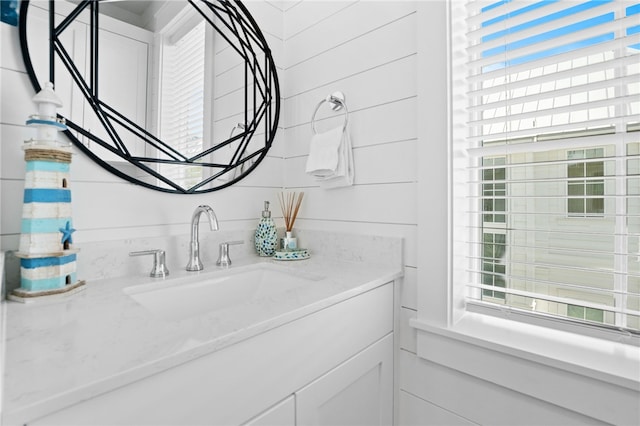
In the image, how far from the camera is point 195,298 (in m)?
1.02

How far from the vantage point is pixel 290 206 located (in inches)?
57.9

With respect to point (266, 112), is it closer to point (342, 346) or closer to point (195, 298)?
point (195, 298)

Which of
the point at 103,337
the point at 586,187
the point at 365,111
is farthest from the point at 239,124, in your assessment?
the point at 586,187

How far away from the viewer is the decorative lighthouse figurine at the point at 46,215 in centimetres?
76

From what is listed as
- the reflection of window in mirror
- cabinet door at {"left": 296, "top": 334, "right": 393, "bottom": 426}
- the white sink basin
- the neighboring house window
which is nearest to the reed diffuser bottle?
the white sink basin

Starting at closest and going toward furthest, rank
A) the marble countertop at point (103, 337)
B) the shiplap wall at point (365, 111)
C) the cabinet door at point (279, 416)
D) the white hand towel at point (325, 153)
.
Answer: the marble countertop at point (103, 337), the cabinet door at point (279, 416), the shiplap wall at point (365, 111), the white hand towel at point (325, 153)

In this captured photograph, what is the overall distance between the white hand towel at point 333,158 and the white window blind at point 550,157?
1.29 feet

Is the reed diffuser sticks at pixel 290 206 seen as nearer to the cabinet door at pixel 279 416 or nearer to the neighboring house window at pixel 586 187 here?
the cabinet door at pixel 279 416

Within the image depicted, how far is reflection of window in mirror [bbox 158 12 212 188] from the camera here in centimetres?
113

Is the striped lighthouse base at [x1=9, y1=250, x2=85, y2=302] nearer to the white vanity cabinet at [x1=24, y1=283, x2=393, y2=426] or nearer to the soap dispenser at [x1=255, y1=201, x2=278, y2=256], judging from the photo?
the white vanity cabinet at [x1=24, y1=283, x2=393, y2=426]

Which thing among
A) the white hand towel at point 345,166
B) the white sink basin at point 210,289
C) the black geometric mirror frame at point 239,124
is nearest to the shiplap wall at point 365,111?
the white hand towel at point 345,166

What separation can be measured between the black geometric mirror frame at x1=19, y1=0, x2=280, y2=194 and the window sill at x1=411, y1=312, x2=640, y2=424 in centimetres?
93

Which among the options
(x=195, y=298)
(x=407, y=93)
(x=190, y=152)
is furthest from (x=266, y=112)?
(x=195, y=298)

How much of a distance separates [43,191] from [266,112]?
34.7 inches
